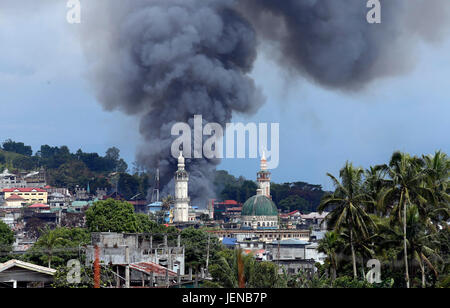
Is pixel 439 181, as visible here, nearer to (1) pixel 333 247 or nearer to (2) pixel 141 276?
(1) pixel 333 247

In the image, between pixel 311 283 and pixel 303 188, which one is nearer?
pixel 311 283

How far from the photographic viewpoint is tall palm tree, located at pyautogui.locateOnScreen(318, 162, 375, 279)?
3056cm

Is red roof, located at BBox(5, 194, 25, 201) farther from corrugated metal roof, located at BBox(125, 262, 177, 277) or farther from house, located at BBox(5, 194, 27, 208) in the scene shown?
corrugated metal roof, located at BBox(125, 262, 177, 277)

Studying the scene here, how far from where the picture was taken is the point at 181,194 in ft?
414

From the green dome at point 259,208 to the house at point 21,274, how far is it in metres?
94.4

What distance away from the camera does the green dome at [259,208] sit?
122500mm

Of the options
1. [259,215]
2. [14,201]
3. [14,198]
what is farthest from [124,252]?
[14,198]

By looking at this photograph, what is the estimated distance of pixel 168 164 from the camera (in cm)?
13175

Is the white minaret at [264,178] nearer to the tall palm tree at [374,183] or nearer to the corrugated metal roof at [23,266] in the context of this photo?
the tall palm tree at [374,183]

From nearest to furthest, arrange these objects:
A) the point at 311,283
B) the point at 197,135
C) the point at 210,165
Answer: the point at 311,283 → the point at 197,135 → the point at 210,165

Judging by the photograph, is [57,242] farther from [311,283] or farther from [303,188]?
[303,188]
